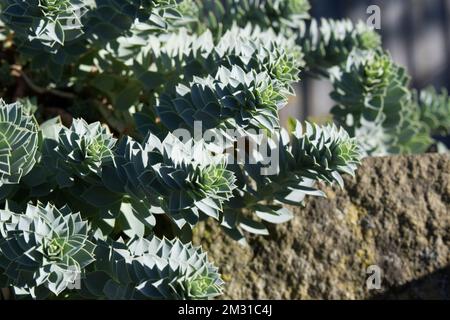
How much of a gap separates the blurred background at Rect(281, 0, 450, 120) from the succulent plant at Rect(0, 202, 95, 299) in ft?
7.80

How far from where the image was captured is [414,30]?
3689 mm

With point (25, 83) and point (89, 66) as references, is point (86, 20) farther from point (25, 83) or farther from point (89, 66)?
point (25, 83)

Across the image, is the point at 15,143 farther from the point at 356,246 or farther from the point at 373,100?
the point at 373,100

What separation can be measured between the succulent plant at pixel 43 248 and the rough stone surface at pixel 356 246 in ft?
1.46

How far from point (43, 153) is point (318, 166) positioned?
1.66 ft

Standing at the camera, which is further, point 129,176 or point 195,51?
point 195,51

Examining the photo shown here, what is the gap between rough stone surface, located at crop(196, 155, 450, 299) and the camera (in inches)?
70.3

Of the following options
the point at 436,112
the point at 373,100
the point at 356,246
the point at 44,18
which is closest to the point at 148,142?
the point at 44,18

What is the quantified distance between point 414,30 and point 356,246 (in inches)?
82.5

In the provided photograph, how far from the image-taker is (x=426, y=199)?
6.08 ft

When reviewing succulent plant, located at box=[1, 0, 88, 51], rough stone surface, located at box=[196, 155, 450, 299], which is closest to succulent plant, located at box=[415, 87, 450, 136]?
rough stone surface, located at box=[196, 155, 450, 299]

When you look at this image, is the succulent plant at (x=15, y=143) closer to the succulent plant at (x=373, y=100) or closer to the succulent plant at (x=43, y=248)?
the succulent plant at (x=43, y=248)

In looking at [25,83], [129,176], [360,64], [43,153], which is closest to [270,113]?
[129,176]

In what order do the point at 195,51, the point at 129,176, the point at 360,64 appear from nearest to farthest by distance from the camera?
the point at 129,176, the point at 195,51, the point at 360,64
